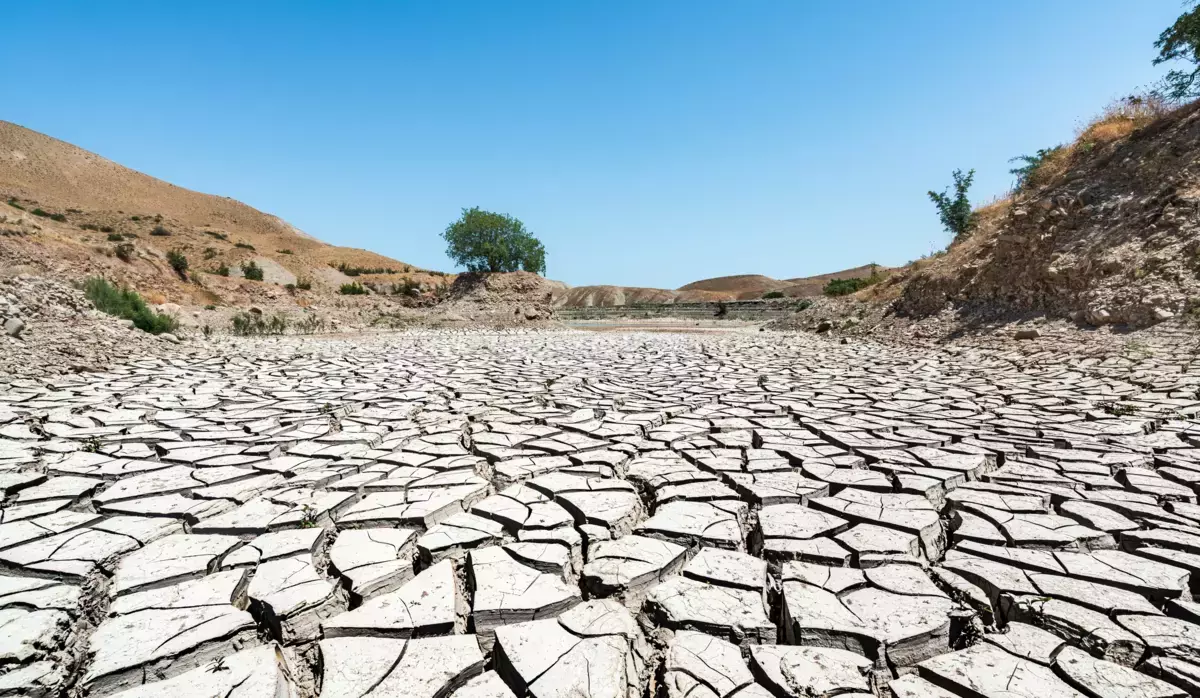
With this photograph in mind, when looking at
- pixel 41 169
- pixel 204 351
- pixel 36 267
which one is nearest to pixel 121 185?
pixel 41 169

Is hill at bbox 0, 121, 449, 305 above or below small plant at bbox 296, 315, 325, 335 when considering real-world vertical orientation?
above

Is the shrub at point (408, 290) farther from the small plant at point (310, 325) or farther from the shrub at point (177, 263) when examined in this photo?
the shrub at point (177, 263)

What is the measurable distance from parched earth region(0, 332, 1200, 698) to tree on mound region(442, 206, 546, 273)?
A: 1829cm

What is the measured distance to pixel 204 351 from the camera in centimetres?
741

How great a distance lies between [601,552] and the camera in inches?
73.5

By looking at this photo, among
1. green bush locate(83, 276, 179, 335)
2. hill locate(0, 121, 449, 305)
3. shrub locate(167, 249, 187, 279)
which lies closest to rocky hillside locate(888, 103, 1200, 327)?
green bush locate(83, 276, 179, 335)

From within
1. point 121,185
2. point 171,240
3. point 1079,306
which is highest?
point 121,185

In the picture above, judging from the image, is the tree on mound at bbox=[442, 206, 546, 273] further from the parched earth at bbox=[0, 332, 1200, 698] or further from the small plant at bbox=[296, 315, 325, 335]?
the parched earth at bbox=[0, 332, 1200, 698]

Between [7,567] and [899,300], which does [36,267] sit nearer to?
[7,567]

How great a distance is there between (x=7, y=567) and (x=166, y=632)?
30.6 inches

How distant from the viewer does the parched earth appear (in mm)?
1306

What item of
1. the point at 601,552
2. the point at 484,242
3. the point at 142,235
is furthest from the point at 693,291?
the point at 601,552

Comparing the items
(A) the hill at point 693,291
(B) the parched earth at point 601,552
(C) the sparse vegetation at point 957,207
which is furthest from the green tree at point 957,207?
(A) the hill at point 693,291

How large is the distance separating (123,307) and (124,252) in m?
6.57
